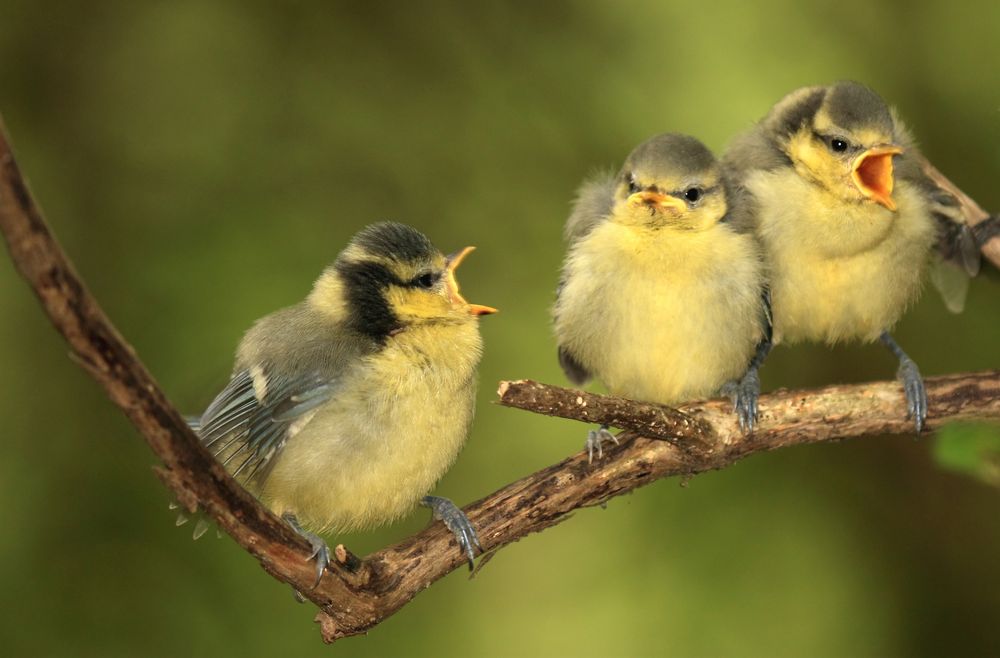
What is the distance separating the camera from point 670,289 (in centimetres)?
285

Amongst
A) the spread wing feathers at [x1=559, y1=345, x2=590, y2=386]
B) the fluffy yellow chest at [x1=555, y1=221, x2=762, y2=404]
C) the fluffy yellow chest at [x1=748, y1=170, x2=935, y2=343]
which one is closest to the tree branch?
the fluffy yellow chest at [x1=555, y1=221, x2=762, y2=404]

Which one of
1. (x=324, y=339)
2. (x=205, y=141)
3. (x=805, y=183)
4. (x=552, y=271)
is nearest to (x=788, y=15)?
(x=552, y=271)

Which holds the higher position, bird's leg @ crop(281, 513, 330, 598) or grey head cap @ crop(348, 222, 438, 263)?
grey head cap @ crop(348, 222, 438, 263)

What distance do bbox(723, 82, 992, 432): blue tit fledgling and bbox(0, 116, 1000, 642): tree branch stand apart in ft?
0.64

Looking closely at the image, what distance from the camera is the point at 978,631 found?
4340 millimetres

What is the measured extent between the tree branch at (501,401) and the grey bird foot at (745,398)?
25mm

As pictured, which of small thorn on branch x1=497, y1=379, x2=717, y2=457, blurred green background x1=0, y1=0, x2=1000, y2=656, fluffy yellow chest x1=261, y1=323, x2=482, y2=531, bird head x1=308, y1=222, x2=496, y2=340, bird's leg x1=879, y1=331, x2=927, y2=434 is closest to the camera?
small thorn on branch x1=497, y1=379, x2=717, y2=457

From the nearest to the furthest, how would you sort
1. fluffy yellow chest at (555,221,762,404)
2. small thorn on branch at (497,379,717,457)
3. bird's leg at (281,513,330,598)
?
small thorn on branch at (497,379,717,457)
bird's leg at (281,513,330,598)
fluffy yellow chest at (555,221,762,404)

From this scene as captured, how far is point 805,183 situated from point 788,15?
172cm

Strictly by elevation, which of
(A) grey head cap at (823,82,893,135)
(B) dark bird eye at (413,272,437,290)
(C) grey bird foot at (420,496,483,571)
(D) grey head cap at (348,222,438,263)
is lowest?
(C) grey bird foot at (420,496,483,571)

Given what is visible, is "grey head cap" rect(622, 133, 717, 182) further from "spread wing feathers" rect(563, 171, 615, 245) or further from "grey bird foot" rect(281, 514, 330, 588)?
"grey bird foot" rect(281, 514, 330, 588)

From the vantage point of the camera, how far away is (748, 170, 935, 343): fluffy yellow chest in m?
3.05

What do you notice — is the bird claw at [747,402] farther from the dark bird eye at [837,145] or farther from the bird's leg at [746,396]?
the dark bird eye at [837,145]

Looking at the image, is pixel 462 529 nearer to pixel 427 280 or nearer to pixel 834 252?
pixel 427 280
